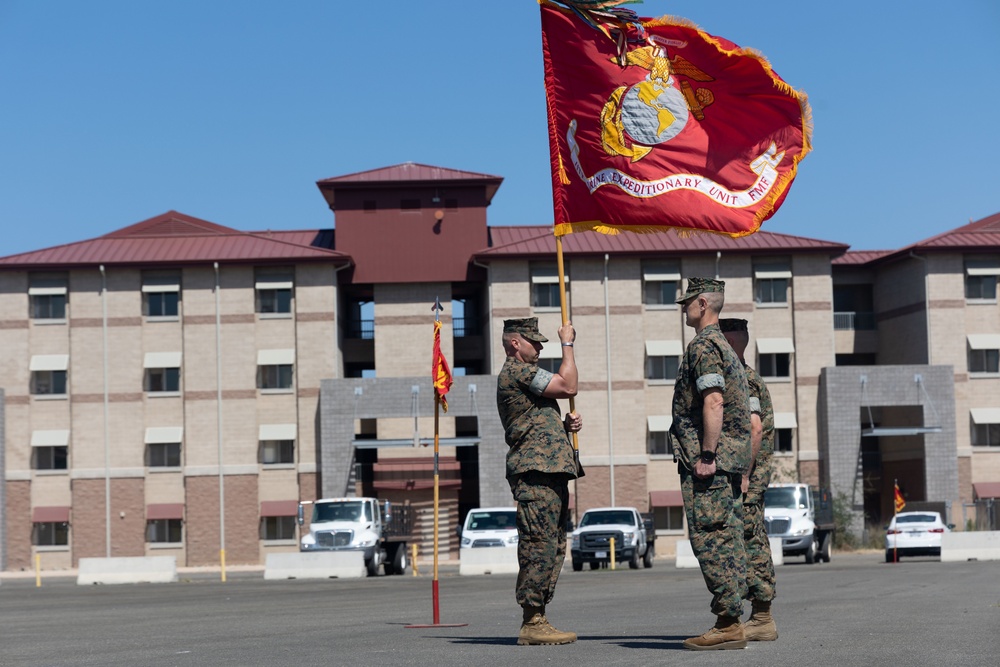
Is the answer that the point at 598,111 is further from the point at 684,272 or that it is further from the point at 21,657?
the point at 684,272

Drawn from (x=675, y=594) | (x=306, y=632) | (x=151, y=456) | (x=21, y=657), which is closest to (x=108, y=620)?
(x=306, y=632)

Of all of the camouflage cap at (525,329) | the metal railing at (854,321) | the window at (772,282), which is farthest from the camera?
the metal railing at (854,321)

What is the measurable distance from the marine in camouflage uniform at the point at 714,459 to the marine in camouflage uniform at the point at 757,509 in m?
0.50

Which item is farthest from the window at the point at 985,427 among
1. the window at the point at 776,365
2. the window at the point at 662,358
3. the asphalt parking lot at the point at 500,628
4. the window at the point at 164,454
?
the asphalt parking lot at the point at 500,628

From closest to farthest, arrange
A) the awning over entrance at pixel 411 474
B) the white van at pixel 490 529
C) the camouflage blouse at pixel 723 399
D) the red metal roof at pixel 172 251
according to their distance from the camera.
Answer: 1. the camouflage blouse at pixel 723 399
2. the white van at pixel 490 529
3. the awning over entrance at pixel 411 474
4. the red metal roof at pixel 172 251

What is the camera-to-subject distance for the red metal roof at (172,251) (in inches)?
2425

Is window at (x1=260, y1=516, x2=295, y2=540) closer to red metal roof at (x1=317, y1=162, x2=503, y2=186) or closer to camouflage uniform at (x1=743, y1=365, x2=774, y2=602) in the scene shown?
red metal roof at (x1=317, y1=162, x2=503, y2=186)

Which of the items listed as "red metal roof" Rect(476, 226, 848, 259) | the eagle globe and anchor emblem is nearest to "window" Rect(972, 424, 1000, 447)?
"red metal roof" Rect(476, 226, 848, 259)

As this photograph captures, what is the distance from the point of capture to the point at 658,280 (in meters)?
63.3

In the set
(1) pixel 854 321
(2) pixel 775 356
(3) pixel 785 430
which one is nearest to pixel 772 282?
(2) pixel 775 356

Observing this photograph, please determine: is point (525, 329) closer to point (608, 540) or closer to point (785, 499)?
point (608, 540)

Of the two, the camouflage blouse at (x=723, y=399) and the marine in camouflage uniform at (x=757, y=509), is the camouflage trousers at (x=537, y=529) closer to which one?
the camouflage blouse at (x=723, y=399)

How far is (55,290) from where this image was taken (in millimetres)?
61688

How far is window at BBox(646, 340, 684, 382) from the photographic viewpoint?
62.5 metres
